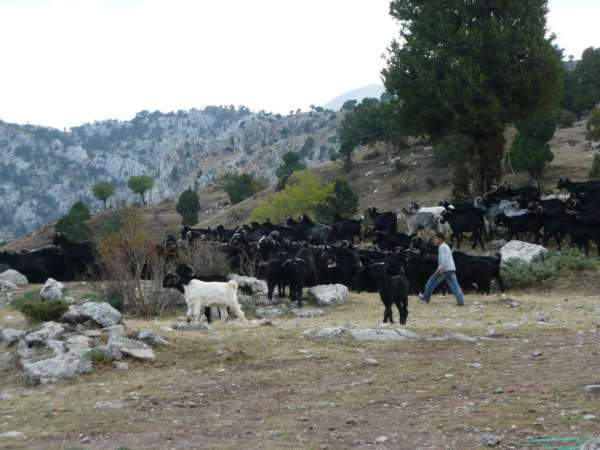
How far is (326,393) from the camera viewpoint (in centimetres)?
938

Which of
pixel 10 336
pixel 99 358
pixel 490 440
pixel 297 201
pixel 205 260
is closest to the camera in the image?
pixel 490 440

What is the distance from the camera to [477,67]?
3325 centimetres

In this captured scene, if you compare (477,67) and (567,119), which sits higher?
(567,119)

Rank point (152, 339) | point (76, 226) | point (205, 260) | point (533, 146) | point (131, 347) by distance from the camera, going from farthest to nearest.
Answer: point (76, 226) → point (533, 146) → point (205, 260) → point (152, 339) → point (131, 347)

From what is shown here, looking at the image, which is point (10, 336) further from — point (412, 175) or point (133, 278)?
point (412, 175)

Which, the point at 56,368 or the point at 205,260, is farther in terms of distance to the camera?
the point at 205,260

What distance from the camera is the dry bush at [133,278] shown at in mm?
18000

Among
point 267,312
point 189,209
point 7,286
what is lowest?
point 267,312

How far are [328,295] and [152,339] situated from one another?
6.99 meters

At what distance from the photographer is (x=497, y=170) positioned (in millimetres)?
37094

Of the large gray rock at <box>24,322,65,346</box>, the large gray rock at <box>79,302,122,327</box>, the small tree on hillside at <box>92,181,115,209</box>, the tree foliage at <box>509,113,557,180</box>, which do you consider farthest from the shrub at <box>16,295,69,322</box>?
the small tree on hillside at <box>92,181,115,209</box>

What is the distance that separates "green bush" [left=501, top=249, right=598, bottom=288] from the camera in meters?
20.4

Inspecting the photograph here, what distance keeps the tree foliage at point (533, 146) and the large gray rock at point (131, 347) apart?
32029mm

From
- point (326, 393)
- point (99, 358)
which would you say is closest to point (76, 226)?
point (99, 358)
